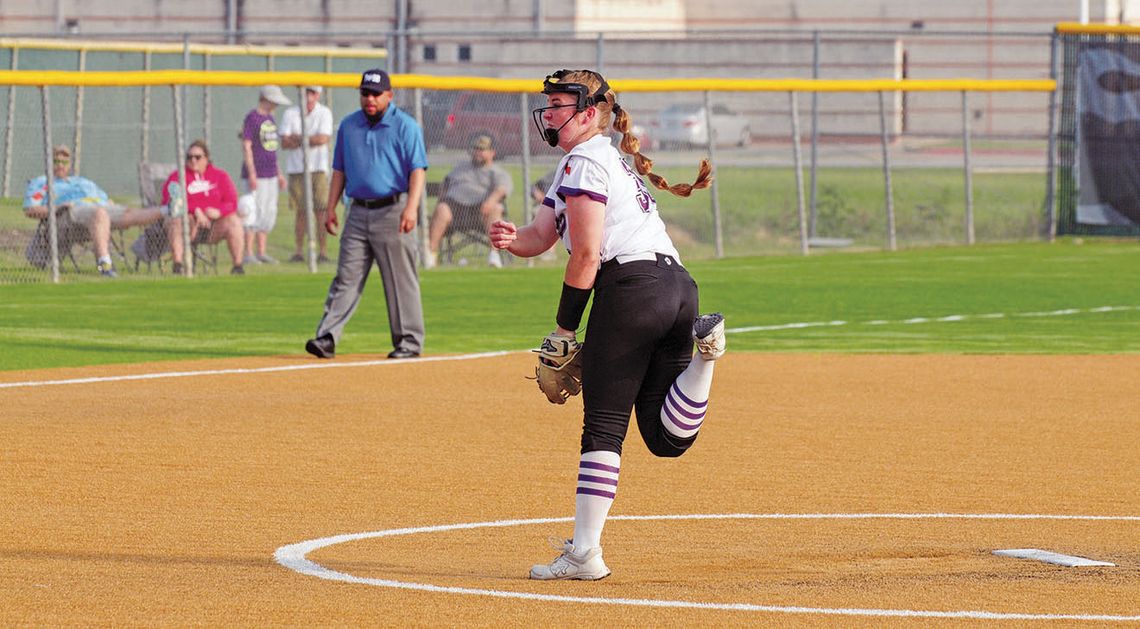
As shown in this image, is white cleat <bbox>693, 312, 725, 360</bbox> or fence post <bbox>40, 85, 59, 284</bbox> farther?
fence post <bbox>40, 85, 59, 284</bbox>

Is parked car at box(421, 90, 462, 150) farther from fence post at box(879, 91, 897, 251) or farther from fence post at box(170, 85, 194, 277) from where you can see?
fence post at box(879, 91, 897, 251)

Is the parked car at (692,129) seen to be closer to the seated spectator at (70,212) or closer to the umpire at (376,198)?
the seated spectator at (70,212)

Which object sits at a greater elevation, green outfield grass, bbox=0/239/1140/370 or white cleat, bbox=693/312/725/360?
white cleat, bbox=693/312/725/360

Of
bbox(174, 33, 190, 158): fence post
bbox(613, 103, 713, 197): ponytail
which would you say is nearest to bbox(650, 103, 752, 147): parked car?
bbox(174, 33, 190, 158): fence post

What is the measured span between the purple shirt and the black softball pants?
17294mm

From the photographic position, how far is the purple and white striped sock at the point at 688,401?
7125mm

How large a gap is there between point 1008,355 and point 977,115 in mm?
22329

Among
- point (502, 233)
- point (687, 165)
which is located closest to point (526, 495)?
point (502, 233)

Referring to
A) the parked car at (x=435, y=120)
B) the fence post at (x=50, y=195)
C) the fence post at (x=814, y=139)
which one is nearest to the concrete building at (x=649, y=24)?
the fence post at (x=814, y=139)

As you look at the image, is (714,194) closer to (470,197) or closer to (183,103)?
(470,197)

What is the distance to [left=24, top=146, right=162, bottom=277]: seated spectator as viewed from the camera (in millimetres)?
20891

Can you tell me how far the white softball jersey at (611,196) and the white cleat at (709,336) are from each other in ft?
0.97

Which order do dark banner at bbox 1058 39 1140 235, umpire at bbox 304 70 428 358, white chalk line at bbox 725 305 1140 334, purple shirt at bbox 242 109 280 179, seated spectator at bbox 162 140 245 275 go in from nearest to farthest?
umpire at bbox 304 70 428 358 → white chalk line at bbox 725 305 1140 334 → seated spectator at bbox 162 140 245 275 → purple shirt at bbox 242 109 280 179 → dark banner at bbox 1058 39 1140 235

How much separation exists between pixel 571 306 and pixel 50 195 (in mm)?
14625
